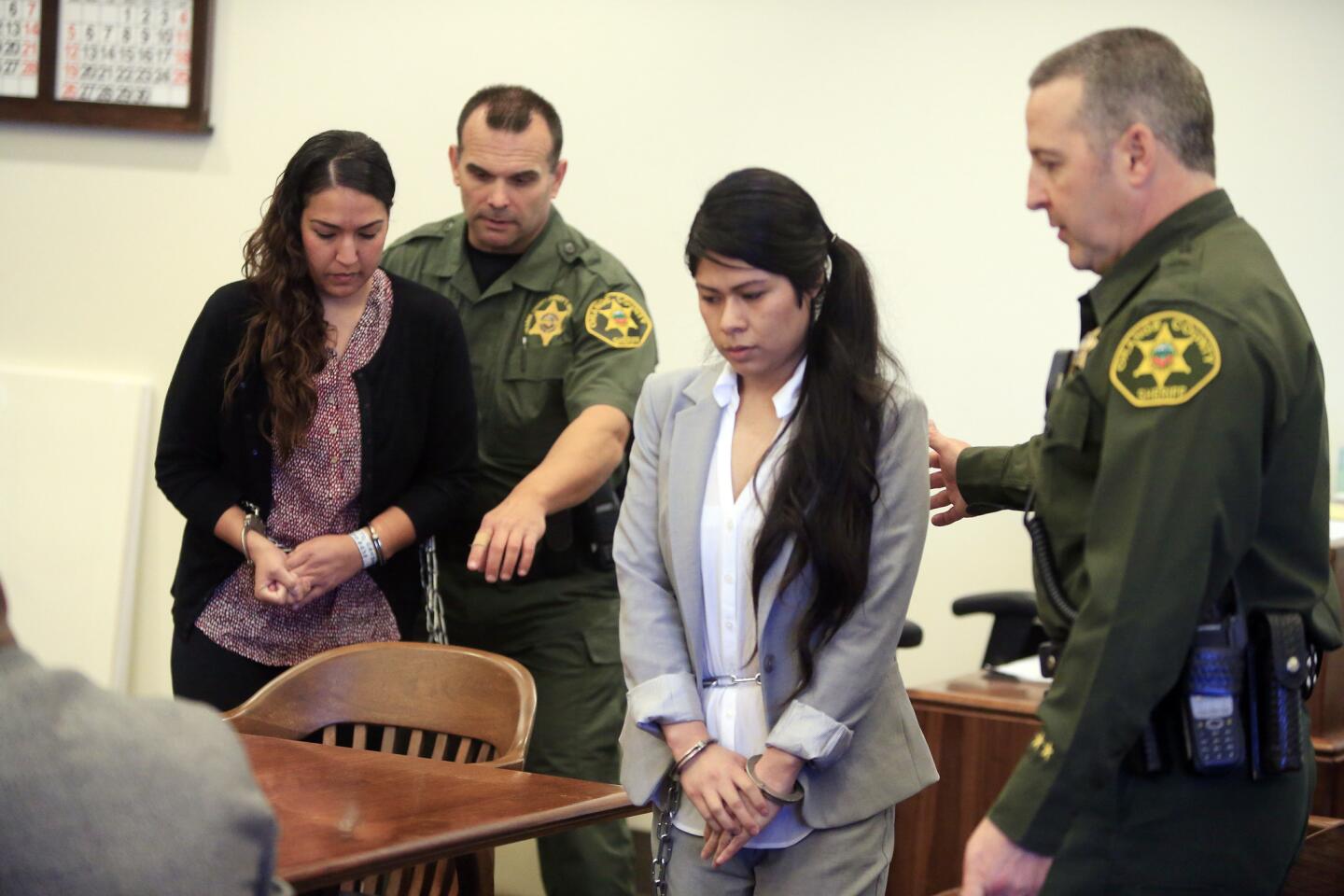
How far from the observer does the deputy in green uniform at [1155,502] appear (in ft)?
4.61

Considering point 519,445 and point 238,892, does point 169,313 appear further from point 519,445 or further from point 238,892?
point 238,892

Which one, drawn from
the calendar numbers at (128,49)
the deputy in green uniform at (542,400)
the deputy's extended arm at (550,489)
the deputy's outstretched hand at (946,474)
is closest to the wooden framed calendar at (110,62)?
the calendar numbers at (128,49)

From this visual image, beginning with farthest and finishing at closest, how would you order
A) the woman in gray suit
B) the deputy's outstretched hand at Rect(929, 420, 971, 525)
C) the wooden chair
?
the wooden chair → the deputy's outstretched hand at Rect(929, 420, 971, 525) → the woman in gray suit

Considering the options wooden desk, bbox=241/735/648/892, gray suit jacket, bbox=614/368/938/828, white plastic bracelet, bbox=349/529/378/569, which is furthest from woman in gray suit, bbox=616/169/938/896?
white plastic bracelet, bbox=349/529/378/569

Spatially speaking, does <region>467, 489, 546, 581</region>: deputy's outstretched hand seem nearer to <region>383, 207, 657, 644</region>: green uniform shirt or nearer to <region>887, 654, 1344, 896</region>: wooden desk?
<region>383, 207, 657, 644</region>: green uniform shirt

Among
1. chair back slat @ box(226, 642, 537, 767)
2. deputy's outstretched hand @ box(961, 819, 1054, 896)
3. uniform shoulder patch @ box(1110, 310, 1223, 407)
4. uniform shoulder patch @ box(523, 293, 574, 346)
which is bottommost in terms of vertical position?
chair back slat @ box(226, 642, 537, 767)

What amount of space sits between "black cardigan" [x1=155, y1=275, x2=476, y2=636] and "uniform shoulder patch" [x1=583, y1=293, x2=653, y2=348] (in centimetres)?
37

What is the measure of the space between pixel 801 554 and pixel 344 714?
0.86 metres

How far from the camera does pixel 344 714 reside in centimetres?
235

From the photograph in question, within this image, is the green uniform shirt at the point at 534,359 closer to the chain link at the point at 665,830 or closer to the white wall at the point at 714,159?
the white wall at the point at 714,159

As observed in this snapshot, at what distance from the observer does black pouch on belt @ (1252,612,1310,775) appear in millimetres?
1472

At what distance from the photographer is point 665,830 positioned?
194cm

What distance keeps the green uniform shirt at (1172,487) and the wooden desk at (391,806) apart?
57cm

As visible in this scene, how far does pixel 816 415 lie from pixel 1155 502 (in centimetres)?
63
